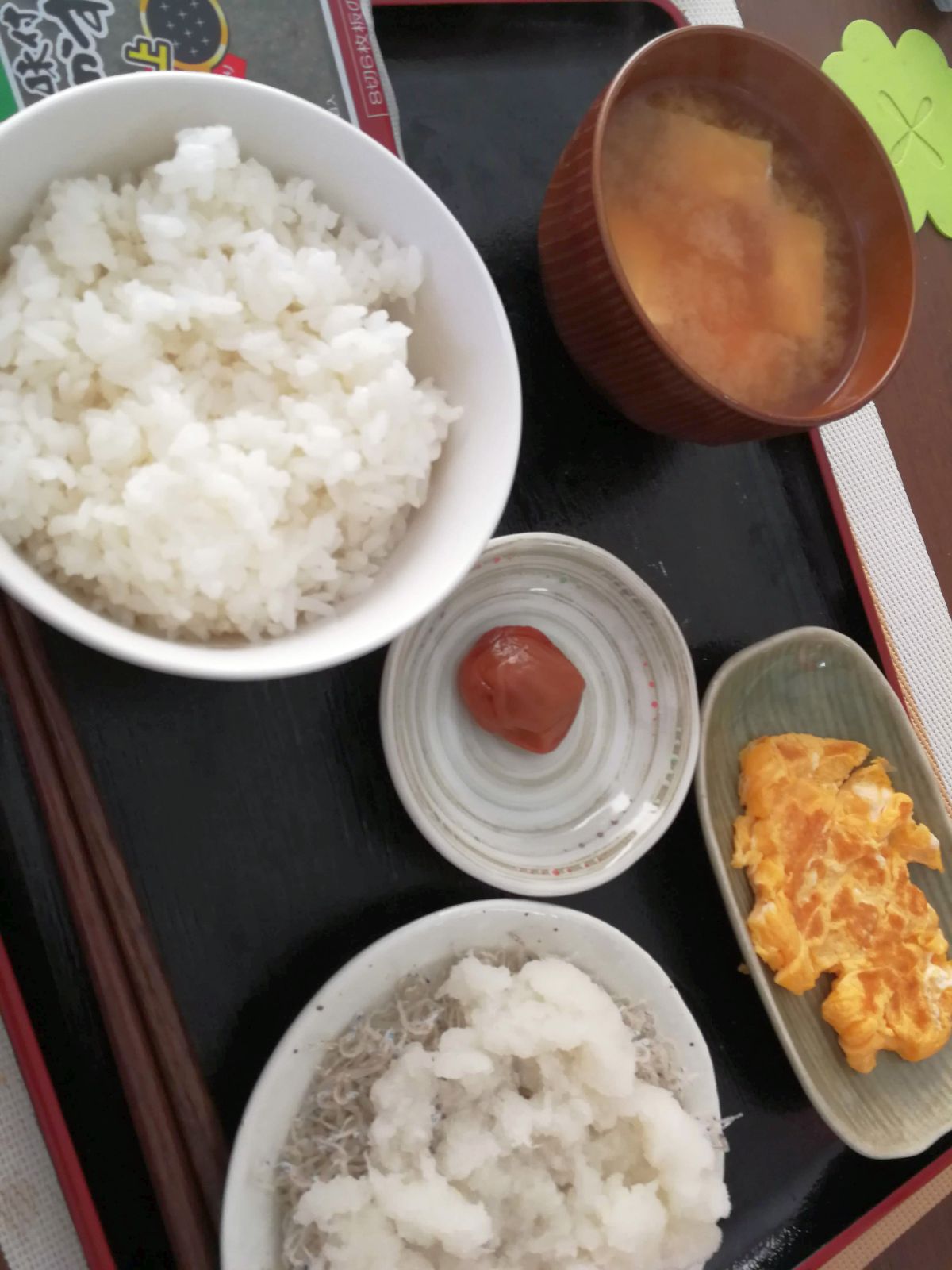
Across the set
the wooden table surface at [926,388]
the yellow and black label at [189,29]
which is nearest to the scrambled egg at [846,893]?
the wooden table surface at [926,388]

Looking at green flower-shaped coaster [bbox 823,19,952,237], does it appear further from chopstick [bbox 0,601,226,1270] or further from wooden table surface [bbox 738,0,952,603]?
chopstick [bbox 0,601,226,1270]

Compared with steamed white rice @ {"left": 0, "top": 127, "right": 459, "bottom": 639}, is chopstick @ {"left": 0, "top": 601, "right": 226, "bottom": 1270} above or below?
below

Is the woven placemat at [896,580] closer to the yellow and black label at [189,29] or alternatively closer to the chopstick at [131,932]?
the yellow and black label at [189,29]

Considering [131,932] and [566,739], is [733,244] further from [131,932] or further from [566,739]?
[131,932]

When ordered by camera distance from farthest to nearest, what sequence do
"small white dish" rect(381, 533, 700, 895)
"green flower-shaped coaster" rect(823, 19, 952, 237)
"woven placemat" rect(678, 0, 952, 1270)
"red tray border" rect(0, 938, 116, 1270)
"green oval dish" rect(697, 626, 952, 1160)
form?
"green flower-shaped coaster" rect(823, 19, 952, 237), "woven placemat" rect(678, 0, 952, 1270), "green oval dish" rect(697, 626, 952, 1160), "small white dish" rect(381, 533, 700, 895), "red tray border" rect(0, 938, 116, 1270)

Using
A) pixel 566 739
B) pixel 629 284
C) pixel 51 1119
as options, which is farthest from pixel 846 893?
pixel 51 1119

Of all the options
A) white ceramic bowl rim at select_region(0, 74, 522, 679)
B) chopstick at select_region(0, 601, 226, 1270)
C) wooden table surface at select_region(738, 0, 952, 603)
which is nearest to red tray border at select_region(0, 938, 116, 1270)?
chopstick at select_region(0, 601, 226, 1270)

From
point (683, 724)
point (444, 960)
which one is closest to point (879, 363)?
point (683, 724)
